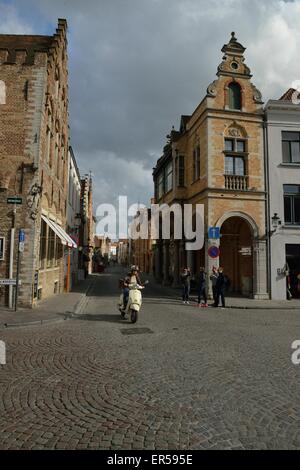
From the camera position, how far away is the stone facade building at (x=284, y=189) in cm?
1947

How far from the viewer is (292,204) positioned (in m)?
20.1

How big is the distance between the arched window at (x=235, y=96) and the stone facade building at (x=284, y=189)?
1.74m

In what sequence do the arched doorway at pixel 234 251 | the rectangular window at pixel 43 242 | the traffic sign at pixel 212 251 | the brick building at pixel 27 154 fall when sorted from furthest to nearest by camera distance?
the arched doorway at pixel 234 251
the traffic sign at pixel 212 251
the rectangular window at pixel 43 242
the brick building at pixel 27 154

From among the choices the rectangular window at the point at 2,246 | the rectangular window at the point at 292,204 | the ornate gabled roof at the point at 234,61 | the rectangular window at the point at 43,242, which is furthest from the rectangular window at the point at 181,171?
the rectangular window at the point at 2,246

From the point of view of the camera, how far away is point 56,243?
1964 centimetres

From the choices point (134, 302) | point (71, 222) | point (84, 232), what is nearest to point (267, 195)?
point (134, 302)

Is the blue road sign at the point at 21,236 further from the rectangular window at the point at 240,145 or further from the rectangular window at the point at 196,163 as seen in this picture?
the rectangular window at the point at 240,145

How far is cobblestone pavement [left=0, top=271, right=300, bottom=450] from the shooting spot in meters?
3.60

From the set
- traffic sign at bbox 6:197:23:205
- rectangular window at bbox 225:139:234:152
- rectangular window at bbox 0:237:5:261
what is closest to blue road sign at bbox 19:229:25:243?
rectangular window at bbox 0:237:5:261

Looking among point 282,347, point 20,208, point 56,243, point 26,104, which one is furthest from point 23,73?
point 282,347

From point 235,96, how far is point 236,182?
541cm

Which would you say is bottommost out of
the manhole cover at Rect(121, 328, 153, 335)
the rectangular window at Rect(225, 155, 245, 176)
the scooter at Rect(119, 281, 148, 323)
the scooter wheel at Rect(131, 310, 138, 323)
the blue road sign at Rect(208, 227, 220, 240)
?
the manhole cover at Rect(121, 328, 153, 335)

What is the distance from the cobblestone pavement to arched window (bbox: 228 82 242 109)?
15584mm

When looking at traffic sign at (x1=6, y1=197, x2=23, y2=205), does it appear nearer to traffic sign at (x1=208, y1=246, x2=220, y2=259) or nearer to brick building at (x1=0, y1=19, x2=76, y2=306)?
brick building at (x1=0, y1=19, x2=76, y2=306)
